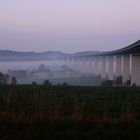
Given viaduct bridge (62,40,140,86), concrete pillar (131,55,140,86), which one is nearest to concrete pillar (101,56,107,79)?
viaduct bridge (62,40,140,86)

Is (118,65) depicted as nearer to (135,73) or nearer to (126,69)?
(126,69)

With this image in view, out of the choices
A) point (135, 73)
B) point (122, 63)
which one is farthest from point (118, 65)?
point (135, 73)

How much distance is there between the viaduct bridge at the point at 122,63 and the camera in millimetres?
60544

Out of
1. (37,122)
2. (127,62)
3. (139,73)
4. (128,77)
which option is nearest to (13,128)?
(37,122)

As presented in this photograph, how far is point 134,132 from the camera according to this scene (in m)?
12.2

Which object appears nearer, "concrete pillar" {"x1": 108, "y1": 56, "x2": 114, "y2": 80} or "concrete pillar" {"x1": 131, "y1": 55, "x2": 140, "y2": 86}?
"concrete pillar" {"x1": 131, "y1": 55, "x2": 140, "y2": 86}

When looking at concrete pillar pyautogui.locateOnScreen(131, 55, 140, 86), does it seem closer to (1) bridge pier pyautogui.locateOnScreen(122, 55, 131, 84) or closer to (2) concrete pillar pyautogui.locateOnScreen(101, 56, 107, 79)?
(1) bridge pier pyautogui.locateOnScreen(122, 55, 131, 84)

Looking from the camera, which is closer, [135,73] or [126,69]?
[135,73]

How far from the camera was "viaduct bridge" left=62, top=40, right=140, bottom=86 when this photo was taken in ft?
199

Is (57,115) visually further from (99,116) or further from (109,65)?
(109,65)

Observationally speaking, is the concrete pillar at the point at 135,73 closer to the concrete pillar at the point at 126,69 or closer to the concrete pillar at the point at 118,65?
the concrete pillar at the point at 126,69

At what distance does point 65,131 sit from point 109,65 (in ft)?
253

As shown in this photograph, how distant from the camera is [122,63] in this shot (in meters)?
75.8

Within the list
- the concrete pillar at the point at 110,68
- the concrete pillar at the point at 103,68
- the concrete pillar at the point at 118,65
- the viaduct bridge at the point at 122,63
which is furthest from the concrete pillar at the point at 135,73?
the concrete pillar at the point at 103,68
